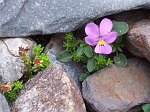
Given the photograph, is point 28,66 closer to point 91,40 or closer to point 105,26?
point 91,40

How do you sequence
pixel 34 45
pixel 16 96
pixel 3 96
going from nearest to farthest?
pixel 3 96
pixel 16 96
pixel 34 45

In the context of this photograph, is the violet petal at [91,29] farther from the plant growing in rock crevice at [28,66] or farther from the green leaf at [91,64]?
the plant growing in rock crevice at [28,66]

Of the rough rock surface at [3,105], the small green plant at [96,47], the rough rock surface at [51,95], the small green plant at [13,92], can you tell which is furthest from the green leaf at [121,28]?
the rough rock surface at [3,105]

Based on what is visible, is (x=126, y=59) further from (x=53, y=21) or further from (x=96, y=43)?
(x=53, y=21)

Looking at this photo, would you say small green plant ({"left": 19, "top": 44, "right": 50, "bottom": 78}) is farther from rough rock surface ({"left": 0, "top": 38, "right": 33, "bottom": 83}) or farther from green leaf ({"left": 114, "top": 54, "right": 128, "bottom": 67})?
green leaf ({"left": 114, "top": 54, "right": 128, "bottom": 67})

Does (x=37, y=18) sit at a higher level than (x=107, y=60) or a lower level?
higher

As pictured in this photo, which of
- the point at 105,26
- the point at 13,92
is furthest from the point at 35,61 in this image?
the point at 105,26

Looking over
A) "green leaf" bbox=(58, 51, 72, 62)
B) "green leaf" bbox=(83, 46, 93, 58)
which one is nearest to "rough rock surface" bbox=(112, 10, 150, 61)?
"green leaf" bbox=(83, 46, 93, 58)

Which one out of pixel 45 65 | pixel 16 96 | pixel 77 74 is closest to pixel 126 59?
pixel 77 74
